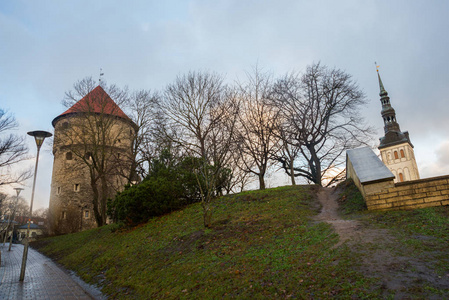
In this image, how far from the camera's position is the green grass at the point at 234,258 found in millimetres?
5492

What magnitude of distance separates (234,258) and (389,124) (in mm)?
72636

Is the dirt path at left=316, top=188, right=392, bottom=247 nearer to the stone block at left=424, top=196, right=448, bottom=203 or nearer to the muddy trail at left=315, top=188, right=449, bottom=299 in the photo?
the muddy trail at left=315, top=188, right=449, bottom=299

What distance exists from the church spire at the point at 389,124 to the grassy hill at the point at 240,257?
198 feet

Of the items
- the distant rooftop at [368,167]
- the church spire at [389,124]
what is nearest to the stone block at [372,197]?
the distant rooftop at [368,167]

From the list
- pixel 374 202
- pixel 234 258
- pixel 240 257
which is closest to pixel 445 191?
pixel 374 202

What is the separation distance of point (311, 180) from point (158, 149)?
41.7 feet

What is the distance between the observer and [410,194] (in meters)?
9.16

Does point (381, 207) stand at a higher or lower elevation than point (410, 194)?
lower

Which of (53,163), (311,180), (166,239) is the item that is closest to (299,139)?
(311,180)

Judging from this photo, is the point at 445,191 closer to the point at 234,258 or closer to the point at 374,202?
the point at 374,202

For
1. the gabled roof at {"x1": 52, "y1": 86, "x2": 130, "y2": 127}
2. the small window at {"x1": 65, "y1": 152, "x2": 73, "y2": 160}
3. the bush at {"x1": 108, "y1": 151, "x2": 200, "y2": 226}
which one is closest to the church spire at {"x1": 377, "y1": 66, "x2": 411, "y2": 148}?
the gabled roof at {"x1": 52, "y1": 86, "x2": 130, "y2": 127}

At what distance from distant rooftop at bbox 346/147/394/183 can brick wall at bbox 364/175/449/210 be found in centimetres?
32

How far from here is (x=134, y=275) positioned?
29.8 ft

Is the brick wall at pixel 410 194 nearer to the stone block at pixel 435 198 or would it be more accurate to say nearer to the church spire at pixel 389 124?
the stone block at pixel 435 198
